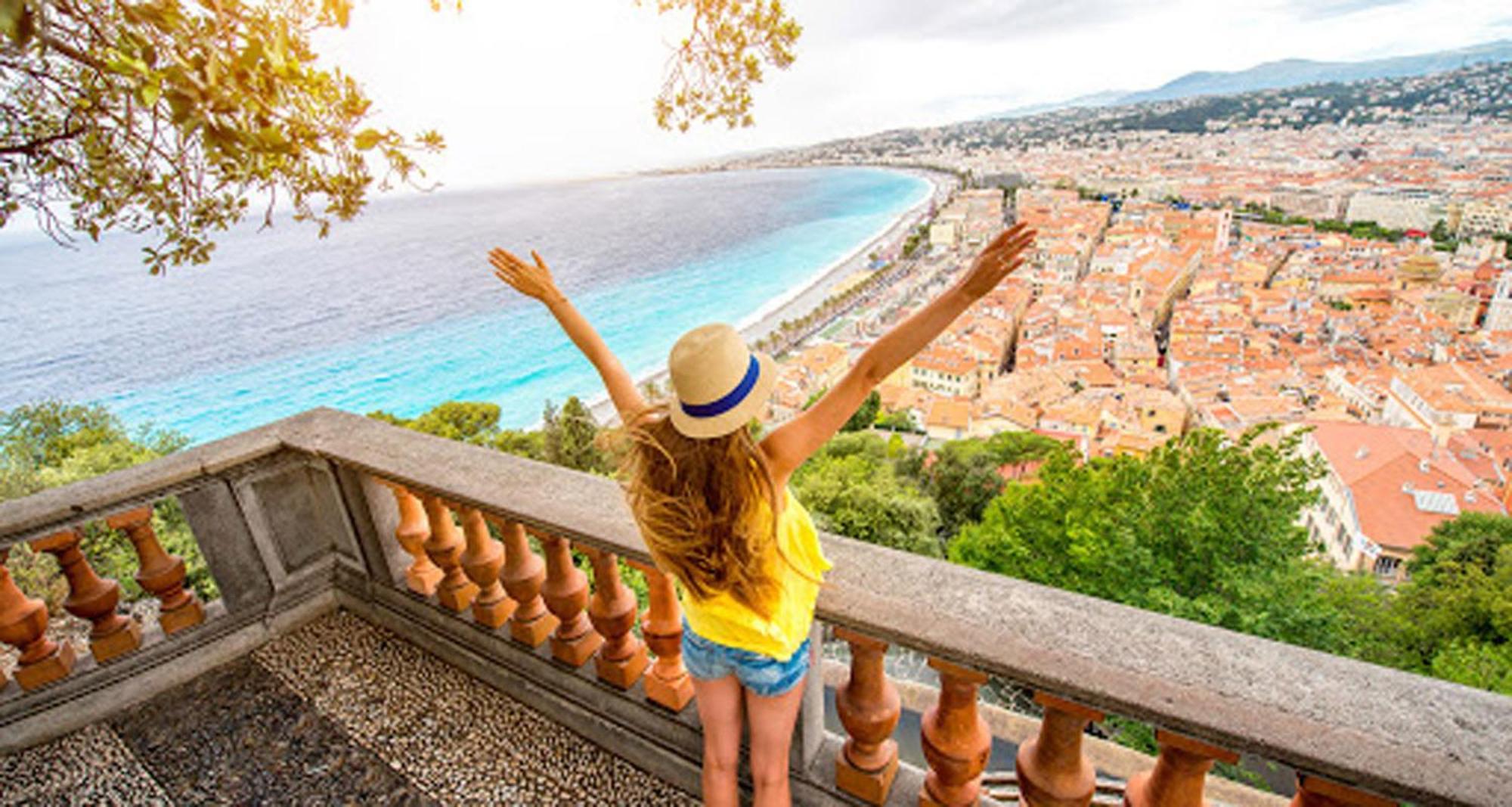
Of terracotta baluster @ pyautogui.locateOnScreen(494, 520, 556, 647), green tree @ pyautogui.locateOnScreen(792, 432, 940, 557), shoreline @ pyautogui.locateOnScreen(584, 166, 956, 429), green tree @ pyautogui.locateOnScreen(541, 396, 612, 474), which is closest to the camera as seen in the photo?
terracotta baluster @ pyautogui.locateOnScreen(494, 520, 556, 647)

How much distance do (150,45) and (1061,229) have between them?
90.9 metres

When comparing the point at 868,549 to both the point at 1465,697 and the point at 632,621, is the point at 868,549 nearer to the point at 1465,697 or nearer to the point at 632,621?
the point at 632,621

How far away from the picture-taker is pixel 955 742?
5.27 ft

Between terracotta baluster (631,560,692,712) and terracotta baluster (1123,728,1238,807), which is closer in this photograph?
terracotta baluster (1123,728,1238,807)

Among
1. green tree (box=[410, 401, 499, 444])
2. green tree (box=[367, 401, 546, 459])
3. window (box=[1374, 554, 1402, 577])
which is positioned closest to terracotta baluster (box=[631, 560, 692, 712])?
green tree (box=[367, 401, 546, 459])

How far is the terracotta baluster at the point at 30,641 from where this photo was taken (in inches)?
95.4

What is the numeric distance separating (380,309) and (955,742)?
236 feet

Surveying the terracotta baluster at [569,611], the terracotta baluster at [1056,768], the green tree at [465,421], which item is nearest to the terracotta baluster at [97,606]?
the terracotta baluster at [569,611]

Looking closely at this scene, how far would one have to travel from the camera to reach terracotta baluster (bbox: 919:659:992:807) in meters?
1.55

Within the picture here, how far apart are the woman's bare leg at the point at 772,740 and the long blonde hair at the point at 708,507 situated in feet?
0.89

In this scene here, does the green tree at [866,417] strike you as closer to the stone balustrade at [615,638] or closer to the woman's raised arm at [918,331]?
the stone balustrade at [615,638]

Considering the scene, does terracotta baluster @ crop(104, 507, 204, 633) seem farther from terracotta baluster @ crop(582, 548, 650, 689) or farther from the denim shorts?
the denim shorts

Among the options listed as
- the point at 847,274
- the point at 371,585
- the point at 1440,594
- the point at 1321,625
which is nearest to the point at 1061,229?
the point at 847,274

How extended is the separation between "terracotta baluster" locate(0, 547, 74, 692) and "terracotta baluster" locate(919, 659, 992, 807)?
10.0 feet
